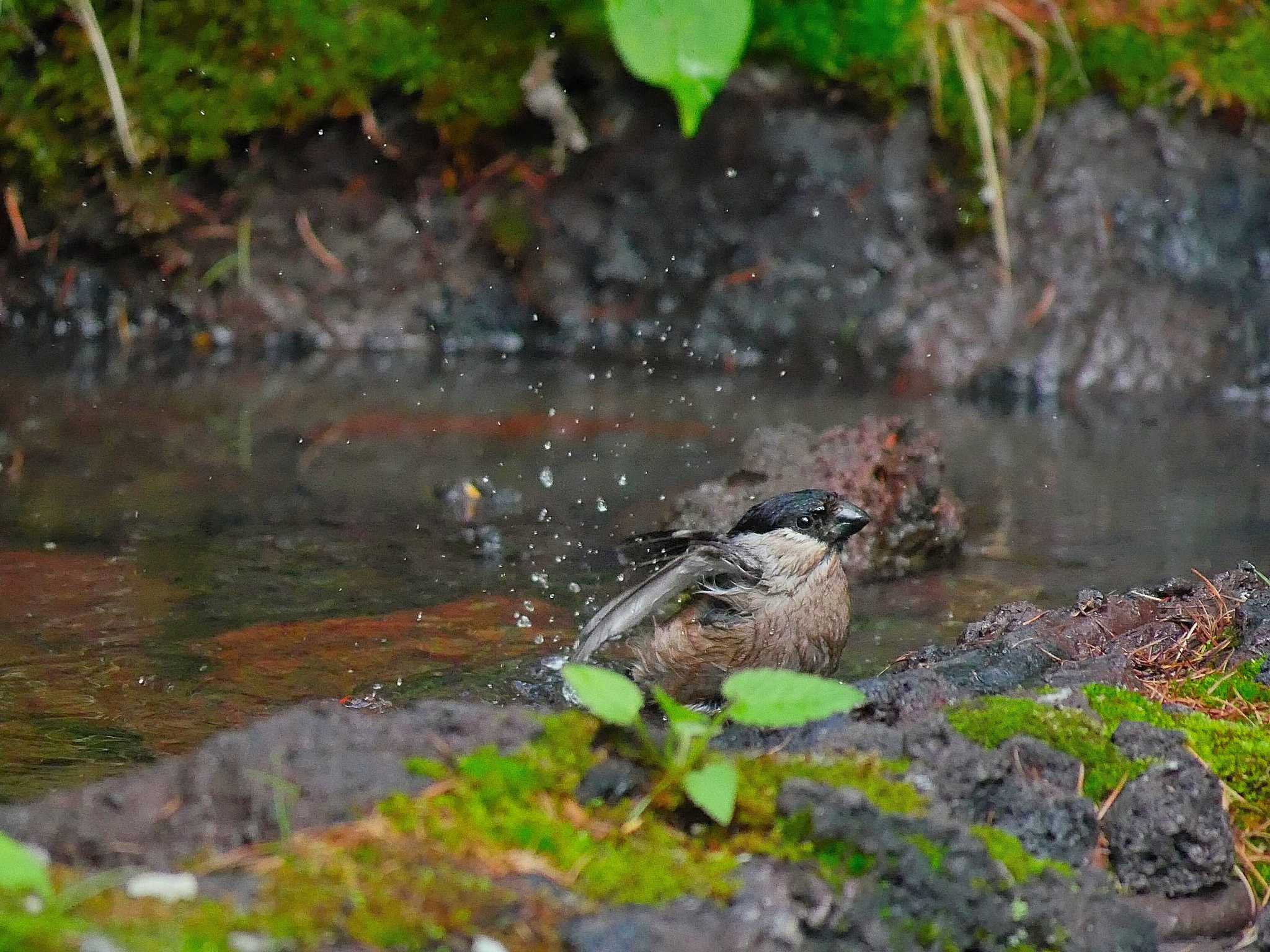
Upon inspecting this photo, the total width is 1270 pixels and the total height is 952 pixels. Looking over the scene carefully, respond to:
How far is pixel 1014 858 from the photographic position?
265 centimetres

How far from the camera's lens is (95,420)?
8961mm

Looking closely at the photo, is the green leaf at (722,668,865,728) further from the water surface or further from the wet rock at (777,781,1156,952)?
the water surface

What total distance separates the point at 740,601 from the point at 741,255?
6163mm

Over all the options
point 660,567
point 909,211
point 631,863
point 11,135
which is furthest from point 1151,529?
point 11,135

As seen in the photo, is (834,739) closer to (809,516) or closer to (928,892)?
(928,892)

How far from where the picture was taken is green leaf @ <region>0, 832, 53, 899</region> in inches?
78.2

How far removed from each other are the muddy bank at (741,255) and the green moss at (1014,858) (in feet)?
26.0

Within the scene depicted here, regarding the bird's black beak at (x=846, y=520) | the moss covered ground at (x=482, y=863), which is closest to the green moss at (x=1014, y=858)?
the moss covered ground at (x=482, y=863)

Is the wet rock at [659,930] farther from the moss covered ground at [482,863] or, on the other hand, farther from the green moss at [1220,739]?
the green moss at [1220,739]

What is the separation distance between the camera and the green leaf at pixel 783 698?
103 inches

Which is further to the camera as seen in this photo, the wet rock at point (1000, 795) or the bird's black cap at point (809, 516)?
the bird's black cap at point (809, 516)

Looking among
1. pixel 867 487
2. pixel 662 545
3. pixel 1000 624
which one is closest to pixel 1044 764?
pixel 1000 624

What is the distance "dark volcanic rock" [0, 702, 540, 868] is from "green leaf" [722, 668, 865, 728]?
0.40 metres

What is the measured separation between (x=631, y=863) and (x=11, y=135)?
9.81m
